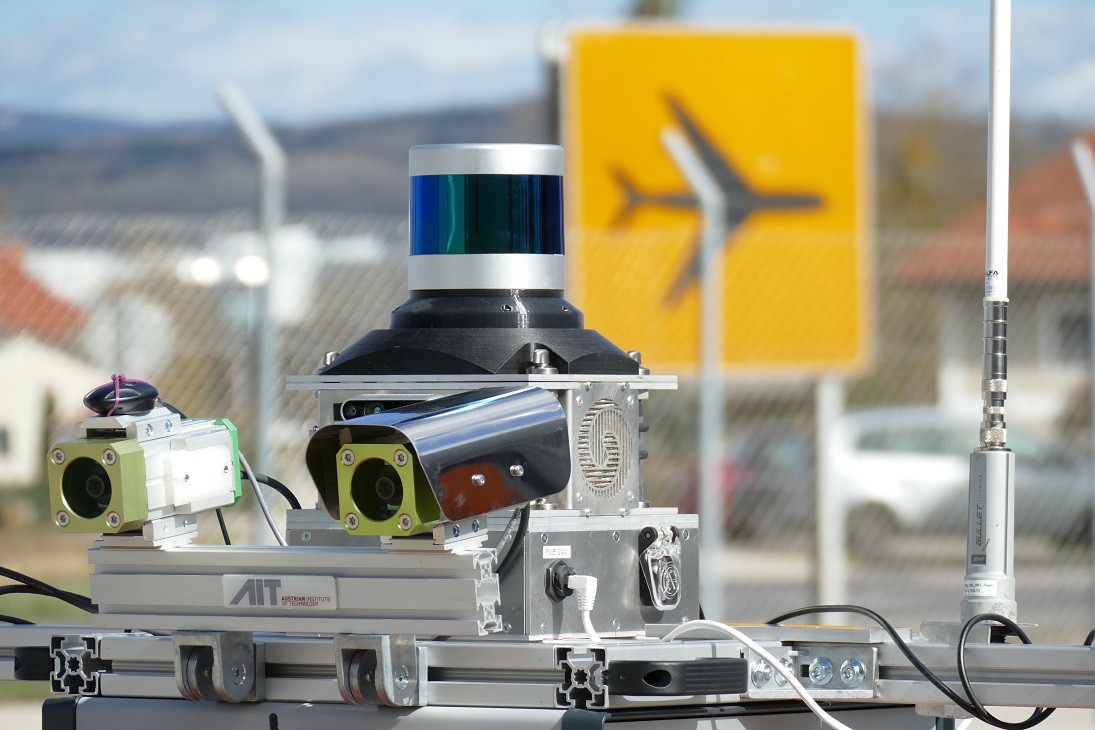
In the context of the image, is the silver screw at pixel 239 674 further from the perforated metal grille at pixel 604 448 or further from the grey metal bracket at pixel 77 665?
the perforated metal grille at pixel 604 448

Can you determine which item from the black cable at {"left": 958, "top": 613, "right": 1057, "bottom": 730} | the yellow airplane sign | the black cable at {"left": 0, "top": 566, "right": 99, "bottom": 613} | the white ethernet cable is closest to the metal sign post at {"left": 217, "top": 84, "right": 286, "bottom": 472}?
the yellow airplane sign

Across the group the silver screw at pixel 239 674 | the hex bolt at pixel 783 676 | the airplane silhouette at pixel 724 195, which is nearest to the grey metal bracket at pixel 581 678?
the hex bolt at pixel 783 676

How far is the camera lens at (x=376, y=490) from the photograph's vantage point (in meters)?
2.39

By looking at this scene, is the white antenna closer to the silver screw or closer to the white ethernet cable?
the white ethernet cable

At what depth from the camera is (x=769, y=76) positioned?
1052 centimetres

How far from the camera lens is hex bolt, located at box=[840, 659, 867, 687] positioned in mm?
2654

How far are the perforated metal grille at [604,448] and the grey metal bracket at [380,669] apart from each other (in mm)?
449

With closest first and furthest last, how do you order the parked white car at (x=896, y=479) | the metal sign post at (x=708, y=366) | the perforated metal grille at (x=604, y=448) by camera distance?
1. the perforated metal grille at (x=604, y=448)
2. the metal sign post at (x=708, y=366)
3. the parked white car at (x=896, y=479)

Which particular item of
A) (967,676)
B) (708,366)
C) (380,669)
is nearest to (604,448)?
(380,669)

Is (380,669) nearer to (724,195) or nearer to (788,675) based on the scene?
(788,675)

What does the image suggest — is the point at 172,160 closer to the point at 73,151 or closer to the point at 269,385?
the point at 73,151

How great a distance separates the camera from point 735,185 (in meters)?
11.0

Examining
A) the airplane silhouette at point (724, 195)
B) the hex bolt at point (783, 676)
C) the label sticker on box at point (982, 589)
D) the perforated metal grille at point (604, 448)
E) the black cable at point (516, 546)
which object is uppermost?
the airplane silhouette at point (724, 195)

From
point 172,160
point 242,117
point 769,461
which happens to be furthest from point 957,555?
point 172,160
